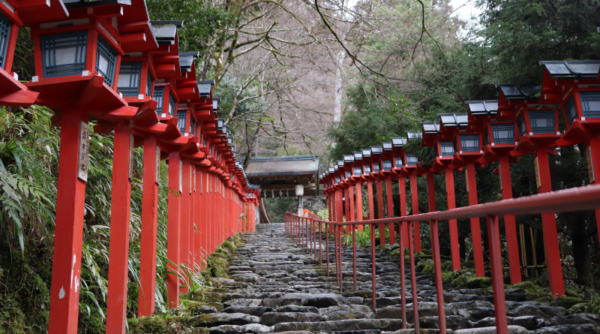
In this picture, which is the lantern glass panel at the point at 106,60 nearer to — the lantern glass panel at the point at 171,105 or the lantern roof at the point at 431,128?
the lantern glass panel at the point at 171,105

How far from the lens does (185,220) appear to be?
248 inches

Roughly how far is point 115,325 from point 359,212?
11933mm

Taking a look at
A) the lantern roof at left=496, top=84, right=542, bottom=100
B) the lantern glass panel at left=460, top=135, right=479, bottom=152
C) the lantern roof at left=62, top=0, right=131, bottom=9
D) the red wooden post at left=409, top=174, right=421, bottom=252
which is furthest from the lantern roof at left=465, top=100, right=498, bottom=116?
the lantern roof at left=62, top=0, right=131, bottom=9

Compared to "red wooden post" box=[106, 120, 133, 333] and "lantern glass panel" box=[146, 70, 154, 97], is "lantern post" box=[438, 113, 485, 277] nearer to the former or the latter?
"lantern glass panel" box=[146, 70, 154, 97]

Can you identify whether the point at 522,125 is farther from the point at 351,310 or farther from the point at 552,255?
the point at 351,310

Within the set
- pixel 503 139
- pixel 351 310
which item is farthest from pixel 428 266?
pixel 351 310

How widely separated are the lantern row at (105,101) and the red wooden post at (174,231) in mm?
12

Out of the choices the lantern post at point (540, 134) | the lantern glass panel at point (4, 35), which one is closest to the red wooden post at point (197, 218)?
the lantern glass panel at point (4, 35)

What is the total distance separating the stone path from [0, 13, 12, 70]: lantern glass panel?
3.02 metres

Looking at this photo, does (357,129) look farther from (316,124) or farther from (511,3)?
(511,3)

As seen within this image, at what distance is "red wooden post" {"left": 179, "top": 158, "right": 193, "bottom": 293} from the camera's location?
20.0 feet

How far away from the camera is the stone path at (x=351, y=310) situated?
424cm

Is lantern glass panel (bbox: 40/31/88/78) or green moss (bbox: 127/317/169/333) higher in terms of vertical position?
lantern glass panel (bbox: 40/31/88/78)

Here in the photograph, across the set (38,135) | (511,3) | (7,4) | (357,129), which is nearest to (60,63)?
(7,4)
